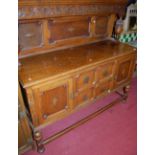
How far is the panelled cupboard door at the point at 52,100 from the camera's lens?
1.13 metres

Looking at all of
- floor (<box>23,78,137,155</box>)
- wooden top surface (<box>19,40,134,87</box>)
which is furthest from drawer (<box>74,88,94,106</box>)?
floor (<box>23,78,137,155</box>)

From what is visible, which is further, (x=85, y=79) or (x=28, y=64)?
(x=85, y=79)

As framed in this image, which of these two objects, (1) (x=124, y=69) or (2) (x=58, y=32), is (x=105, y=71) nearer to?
(1) (x=124, y=69)

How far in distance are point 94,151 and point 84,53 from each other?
40.8 inches

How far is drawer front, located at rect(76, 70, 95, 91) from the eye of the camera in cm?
132

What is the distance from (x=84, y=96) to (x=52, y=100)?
39 cm

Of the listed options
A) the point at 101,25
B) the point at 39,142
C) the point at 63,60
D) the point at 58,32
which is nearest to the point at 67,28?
the point at 58,32

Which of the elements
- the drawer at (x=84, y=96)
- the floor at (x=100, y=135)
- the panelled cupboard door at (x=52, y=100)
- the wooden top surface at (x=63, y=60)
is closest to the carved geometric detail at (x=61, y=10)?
the wooden top surface at (x=63, y=60)

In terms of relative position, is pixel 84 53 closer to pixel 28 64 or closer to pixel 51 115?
pixel 28 64

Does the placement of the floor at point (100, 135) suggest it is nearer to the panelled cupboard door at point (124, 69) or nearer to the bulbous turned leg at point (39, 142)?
the bulbous turned leg at point (39, 142)

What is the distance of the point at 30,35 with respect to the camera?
134 cm

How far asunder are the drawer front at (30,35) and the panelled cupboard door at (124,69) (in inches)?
35.4

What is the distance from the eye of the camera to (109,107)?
1897mm
